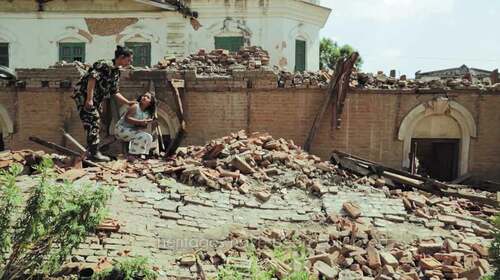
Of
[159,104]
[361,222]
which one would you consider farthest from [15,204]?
[159,104]

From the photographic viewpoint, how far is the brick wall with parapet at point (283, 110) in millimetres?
13414

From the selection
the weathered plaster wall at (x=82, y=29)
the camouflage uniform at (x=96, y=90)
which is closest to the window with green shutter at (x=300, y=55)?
the weathered plaster wall at (x=82, y=29)

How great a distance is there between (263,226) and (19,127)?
29.2 feet

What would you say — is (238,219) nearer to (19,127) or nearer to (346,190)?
(346,190)

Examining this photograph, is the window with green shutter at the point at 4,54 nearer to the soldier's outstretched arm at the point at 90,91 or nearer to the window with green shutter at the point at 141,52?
the window with green shutter at the point at 141,52

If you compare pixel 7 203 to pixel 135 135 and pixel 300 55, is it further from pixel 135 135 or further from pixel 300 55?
pixel 300 55

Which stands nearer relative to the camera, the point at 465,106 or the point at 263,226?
the point at 263,226

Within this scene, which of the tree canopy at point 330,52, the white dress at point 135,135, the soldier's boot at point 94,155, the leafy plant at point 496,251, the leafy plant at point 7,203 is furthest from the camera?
the tree canopy at point 330,52

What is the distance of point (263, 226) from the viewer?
796cm

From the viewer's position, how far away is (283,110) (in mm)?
13547

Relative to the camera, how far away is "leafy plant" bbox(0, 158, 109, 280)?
5832mm

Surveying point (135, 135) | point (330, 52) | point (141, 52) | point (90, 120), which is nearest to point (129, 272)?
point (90, 120)

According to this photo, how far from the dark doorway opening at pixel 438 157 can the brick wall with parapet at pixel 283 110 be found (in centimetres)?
67

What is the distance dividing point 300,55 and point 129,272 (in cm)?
1608
